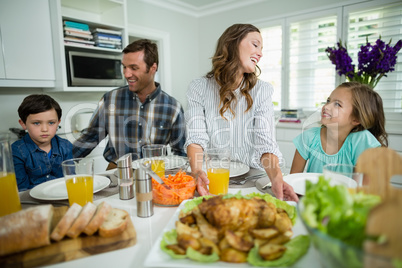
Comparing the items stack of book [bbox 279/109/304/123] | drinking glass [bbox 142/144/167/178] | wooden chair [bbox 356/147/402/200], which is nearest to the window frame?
stack of book [bbox 279/109/304/123]

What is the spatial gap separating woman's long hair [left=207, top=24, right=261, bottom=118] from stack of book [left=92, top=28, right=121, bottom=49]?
183cm

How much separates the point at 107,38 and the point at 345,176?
2.99 metres

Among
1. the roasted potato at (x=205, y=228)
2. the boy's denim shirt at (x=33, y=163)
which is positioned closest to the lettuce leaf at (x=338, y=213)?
the roasted potato at (x=205, y=228)

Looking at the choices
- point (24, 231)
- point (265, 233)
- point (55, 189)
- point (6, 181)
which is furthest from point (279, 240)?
point (55, 189)

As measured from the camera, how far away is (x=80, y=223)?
2.38 feet

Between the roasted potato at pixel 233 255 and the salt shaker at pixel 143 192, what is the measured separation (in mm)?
359

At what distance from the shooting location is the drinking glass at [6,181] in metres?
0.82

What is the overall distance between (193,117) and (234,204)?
3.27 ft

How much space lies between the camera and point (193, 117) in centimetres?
161

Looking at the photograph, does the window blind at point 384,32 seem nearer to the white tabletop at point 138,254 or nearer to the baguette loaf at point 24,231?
the white tabletop at point 138,254

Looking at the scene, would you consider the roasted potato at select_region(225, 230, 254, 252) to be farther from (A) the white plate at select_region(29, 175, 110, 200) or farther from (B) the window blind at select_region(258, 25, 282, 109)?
(B) the window blind at select_region(258, 25, 282, 109)

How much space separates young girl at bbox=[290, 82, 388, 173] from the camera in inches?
63.1

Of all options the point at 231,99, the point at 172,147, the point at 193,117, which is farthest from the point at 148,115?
the point at 231,99

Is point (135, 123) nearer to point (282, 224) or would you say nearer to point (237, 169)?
point (237, 169)
